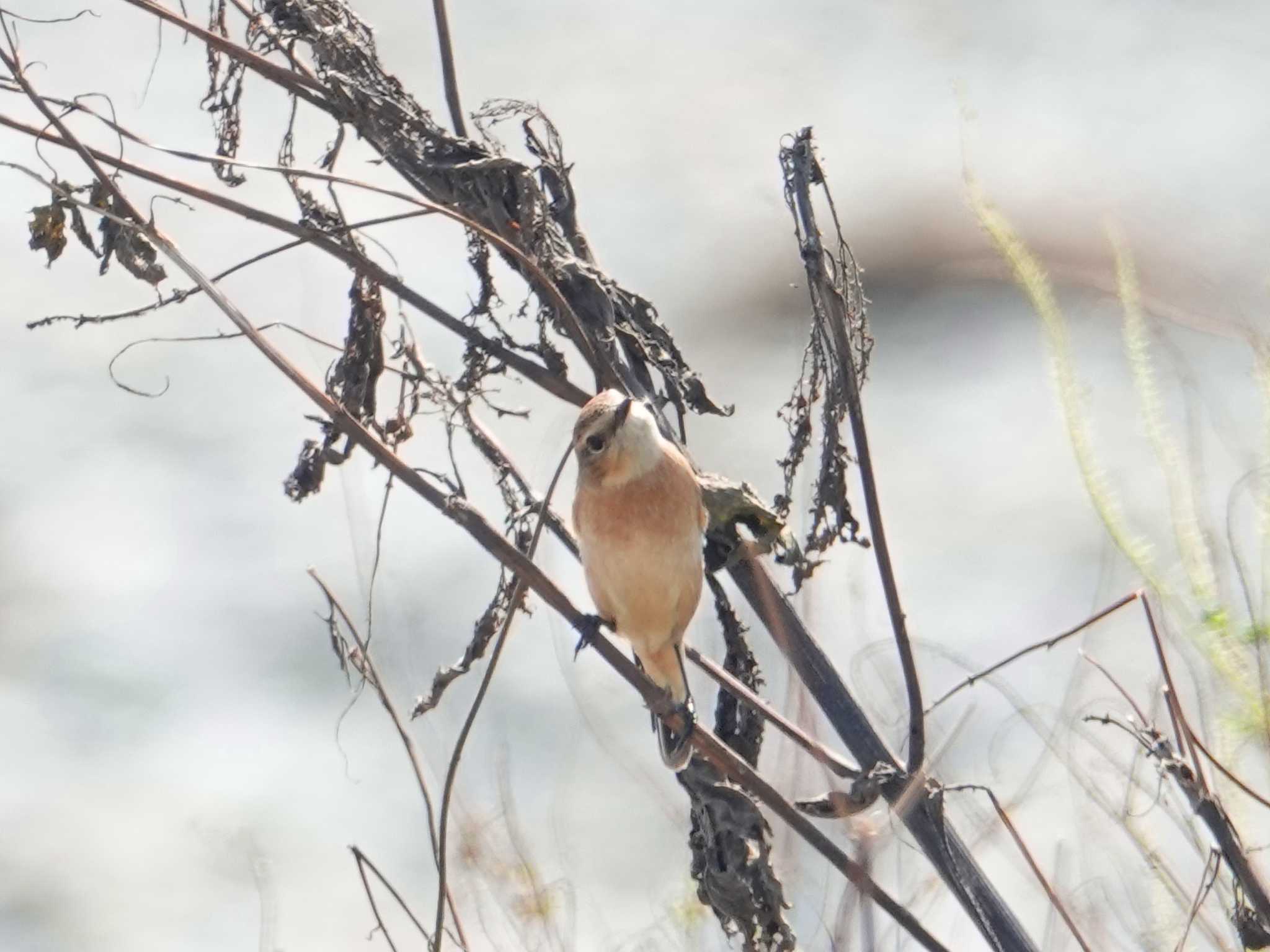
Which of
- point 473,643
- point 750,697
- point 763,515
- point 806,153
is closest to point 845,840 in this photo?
point 750,697

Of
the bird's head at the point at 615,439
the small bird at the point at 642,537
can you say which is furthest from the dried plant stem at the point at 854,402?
the small bird at the point at 642,537

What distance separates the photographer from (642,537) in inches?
135

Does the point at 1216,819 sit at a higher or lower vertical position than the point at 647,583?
lower

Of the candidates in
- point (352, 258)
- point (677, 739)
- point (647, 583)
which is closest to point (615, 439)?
point (647, 583)

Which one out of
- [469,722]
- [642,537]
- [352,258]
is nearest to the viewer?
A: [469,722]

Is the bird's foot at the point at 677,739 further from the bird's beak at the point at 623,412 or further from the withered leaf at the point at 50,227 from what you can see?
the withered leaf at the point at 50,227

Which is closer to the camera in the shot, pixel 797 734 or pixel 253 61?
pixel 797 734

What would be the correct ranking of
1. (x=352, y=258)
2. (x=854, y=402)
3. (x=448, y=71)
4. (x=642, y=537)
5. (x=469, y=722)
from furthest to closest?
(x=642, y=537) < (x=448, y=71) < (x=352, y=258) < (x=469, y=722) < (x=854, y=402)

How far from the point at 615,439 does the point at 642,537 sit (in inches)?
10.9

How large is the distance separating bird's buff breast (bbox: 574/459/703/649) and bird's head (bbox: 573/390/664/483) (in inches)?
1.3

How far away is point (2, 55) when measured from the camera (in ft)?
7.73

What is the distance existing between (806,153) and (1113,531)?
2.22ft

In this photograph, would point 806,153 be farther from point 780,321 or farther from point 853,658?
point 780,321

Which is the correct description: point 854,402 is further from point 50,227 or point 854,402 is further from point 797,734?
point 50,227
